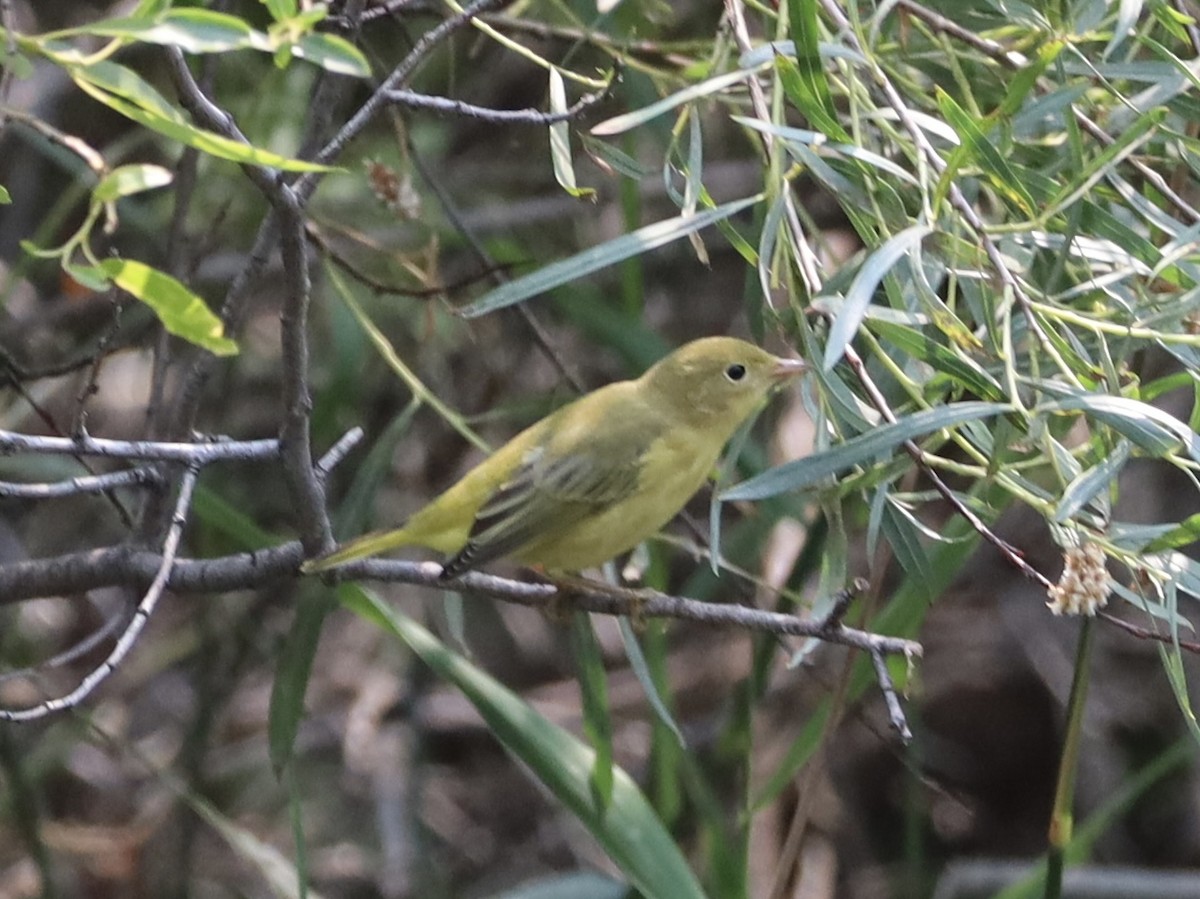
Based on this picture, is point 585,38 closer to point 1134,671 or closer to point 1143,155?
point 1143,155

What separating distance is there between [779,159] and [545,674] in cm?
311

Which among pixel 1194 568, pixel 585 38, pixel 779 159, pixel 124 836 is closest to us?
pixel 1194 568

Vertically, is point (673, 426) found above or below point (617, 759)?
above

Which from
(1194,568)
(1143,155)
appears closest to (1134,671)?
(1143,155)

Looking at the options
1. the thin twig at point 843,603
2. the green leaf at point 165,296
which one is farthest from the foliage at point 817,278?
the thin twig at point 843,603

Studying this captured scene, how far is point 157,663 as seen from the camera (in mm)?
4285

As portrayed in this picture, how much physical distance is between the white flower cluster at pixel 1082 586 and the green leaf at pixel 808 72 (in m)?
0.56

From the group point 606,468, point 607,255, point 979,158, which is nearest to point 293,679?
point 606,468

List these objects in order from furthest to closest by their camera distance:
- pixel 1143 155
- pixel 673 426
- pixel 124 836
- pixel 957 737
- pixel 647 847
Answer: pixel 957 737 < pixel 124 836 < pixel 673 426 < pixel 647 847 < pixel 1143 155

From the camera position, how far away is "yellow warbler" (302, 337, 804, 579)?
2660 millimetres

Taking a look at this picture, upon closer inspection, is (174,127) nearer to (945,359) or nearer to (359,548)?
(945,359)

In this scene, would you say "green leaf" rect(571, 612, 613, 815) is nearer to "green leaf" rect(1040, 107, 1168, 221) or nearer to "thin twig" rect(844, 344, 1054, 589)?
"thin twig" rect(844, 344, 1054, 589)

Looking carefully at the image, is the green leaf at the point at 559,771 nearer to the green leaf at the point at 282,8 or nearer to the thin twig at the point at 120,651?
the thin twig at the point at 120,651

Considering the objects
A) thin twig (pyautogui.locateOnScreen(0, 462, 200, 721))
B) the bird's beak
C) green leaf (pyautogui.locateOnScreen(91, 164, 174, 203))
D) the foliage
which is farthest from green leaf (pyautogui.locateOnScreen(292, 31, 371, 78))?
the bird's beak
